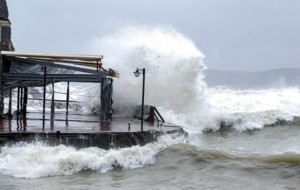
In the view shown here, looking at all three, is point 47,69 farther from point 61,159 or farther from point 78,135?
point 61,159

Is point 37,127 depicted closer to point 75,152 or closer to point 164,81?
point 75,152

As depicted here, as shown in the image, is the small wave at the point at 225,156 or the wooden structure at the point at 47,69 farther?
the wooden structure at the point at 47,69

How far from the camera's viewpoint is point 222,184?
12133 millimetres

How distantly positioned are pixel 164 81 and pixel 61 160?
16613 millimetres

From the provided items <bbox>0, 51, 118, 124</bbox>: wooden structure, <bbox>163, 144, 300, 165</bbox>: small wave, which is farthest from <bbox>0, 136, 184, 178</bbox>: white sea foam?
<bbox>0, 51, 118, 124</bbox>: wooden structure

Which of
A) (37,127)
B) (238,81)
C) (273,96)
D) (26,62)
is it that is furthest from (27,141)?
(238,81)

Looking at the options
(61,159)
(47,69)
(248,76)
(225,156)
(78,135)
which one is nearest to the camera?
(61,159)

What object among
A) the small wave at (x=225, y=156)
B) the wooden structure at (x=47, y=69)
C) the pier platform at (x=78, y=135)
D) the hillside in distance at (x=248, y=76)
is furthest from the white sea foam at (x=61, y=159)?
the hillside in distance at (x=248, y=76)

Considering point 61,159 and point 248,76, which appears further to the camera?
point 248,76

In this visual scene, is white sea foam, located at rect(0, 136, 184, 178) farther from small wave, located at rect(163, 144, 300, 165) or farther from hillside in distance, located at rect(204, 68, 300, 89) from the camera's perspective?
hillside in distance, located at rect(204, 68, 300, 89)

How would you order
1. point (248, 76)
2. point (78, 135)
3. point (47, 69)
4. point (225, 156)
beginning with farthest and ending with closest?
point (248, 76) < point (47, 69) < point (78, 135) < point (225, 156)

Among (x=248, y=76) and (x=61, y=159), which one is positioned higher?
(x=248, y=76)

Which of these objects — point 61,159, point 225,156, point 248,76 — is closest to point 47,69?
point 61,159

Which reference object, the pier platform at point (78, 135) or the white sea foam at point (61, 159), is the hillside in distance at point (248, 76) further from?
the white sea foam at point (61, 159)
